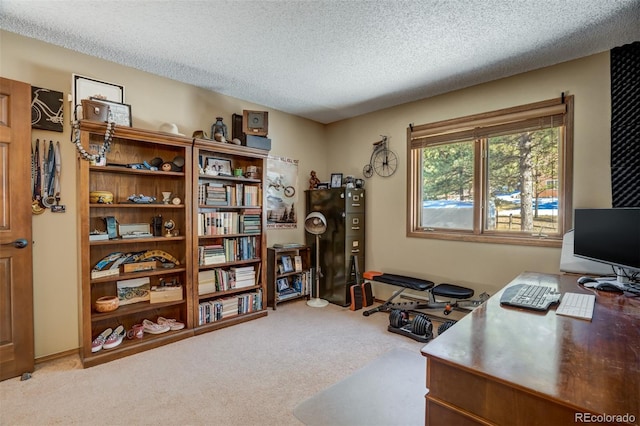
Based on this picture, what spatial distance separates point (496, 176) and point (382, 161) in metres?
1.34

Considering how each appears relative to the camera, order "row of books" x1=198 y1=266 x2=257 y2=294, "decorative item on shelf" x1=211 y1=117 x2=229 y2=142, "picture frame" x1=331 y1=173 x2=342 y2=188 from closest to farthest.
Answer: "row of books" x1=198 y1=266 x2=257 y2=294 → "decorative item on shelf" x1=211 y1=117 x2=229 y2=142 → "picture frame" x1=331 y1=173 x2=342 y2=188

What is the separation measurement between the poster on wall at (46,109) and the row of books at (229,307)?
1.98 meters

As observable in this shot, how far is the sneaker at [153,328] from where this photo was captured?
279cm

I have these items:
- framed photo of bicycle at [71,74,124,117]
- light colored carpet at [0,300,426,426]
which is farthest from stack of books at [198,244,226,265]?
framed photo of bicycle at [71,74,124,117]

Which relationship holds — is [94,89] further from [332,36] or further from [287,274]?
[287,274]

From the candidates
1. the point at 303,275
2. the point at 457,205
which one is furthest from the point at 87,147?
the point at 457,205

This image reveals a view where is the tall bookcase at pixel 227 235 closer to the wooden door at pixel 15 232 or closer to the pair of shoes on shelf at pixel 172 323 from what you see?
the pair of shoes on shelf at pixel 172 323

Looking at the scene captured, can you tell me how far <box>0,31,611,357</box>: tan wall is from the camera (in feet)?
8.13

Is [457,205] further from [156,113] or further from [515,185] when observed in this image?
[156,113]

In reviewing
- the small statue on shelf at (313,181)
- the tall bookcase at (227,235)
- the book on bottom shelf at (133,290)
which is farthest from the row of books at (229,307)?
the small statue on shelf at (313,181)

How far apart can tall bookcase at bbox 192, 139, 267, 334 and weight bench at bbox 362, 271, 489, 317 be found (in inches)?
53.2

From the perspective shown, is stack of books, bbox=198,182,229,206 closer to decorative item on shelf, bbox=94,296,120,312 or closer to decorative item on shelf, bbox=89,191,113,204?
decorative item on shelf, bbox=89,191,113,204

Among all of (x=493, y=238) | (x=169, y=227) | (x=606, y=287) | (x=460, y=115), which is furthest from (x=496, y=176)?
(x=169, y=227)

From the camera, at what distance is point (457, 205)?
11.3ft
